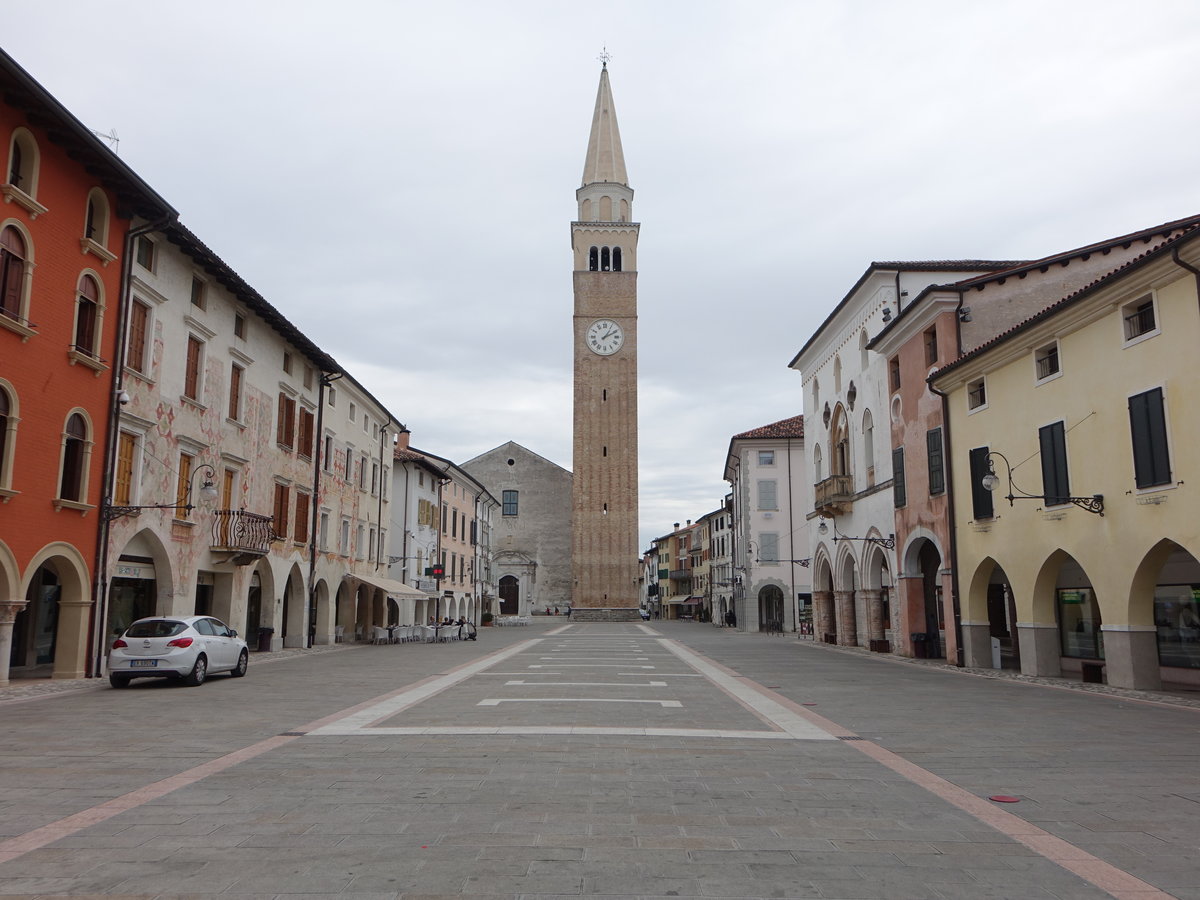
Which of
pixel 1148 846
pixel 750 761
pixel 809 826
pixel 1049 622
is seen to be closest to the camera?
pixel 1148 846

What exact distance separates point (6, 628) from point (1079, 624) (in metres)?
22.4

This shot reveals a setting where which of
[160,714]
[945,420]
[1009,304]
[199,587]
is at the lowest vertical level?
[160,714]

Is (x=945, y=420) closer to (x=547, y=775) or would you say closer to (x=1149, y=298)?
(x=1149, y=298)

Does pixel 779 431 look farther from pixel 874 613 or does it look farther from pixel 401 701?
pixel 401 701

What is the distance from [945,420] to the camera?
24156 mm

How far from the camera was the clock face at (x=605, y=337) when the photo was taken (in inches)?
3155

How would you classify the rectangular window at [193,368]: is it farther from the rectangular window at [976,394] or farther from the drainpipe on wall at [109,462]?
the rectangular window at [976,394]

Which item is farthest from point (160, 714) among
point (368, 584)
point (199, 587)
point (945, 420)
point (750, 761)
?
point (368, 584)

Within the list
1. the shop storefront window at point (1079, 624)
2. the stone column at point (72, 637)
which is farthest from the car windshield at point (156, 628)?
the shop storefront window at point (1079, 624)

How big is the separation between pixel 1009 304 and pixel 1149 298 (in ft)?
27.5

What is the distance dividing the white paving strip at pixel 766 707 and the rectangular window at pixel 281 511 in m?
13.9

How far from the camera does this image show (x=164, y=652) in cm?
1695

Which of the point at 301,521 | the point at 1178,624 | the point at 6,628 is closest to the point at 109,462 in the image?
the point at 6,628

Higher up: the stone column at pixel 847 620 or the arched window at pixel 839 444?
the arched window at pixel 839 444
